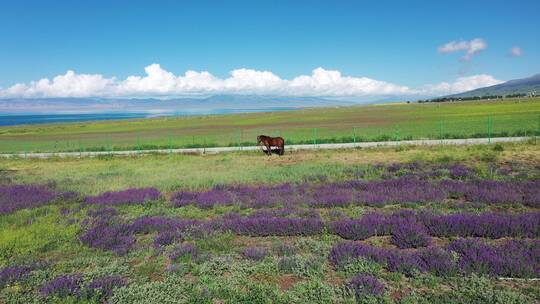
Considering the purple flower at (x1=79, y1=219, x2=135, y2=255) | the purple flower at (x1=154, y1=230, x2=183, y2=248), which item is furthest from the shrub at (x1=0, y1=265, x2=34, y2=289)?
the purple flower at (x1=154, y1=230, x2=183, y2=248)

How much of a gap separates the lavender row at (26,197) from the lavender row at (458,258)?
12602mm

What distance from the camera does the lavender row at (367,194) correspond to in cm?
1281

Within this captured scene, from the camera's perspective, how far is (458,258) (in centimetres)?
762

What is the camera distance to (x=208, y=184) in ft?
59.3

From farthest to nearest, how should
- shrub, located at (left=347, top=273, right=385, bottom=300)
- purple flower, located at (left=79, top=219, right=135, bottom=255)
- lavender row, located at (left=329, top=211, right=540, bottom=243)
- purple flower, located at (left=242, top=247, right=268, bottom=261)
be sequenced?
purple flower, located at (left=79, top=219, right=135, bottom=255), lavender row, located at (left=329, top=211, right=540, bottom=243), purple flower, located at (left=242, top=247, right=268, bottom=261), shrub, located at (left=347, top=273, right=385, bottom=300)

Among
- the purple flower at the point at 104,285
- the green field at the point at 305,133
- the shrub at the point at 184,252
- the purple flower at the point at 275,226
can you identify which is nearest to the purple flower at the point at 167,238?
the shrub at the point at 184,252

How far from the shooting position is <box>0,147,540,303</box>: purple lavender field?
266 inches

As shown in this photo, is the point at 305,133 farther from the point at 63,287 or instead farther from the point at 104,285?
the point at 63,287

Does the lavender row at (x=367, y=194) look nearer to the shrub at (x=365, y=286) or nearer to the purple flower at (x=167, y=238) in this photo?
the purple flower at (x=167, y=238)

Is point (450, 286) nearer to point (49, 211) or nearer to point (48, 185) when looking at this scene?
point (49, 211)

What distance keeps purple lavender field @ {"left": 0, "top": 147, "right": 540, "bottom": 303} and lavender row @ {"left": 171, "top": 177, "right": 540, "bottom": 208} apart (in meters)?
0.05

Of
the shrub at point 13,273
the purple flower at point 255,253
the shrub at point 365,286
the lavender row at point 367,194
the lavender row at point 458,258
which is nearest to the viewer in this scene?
the shrub at point 365,286

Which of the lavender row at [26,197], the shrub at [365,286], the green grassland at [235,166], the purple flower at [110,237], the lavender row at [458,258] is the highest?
the lavender row at [458,258]

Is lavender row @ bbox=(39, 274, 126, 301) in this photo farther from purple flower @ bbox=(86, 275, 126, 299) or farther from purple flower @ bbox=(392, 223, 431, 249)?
purple flower @ bbox=(392, 223, 431, 249)
